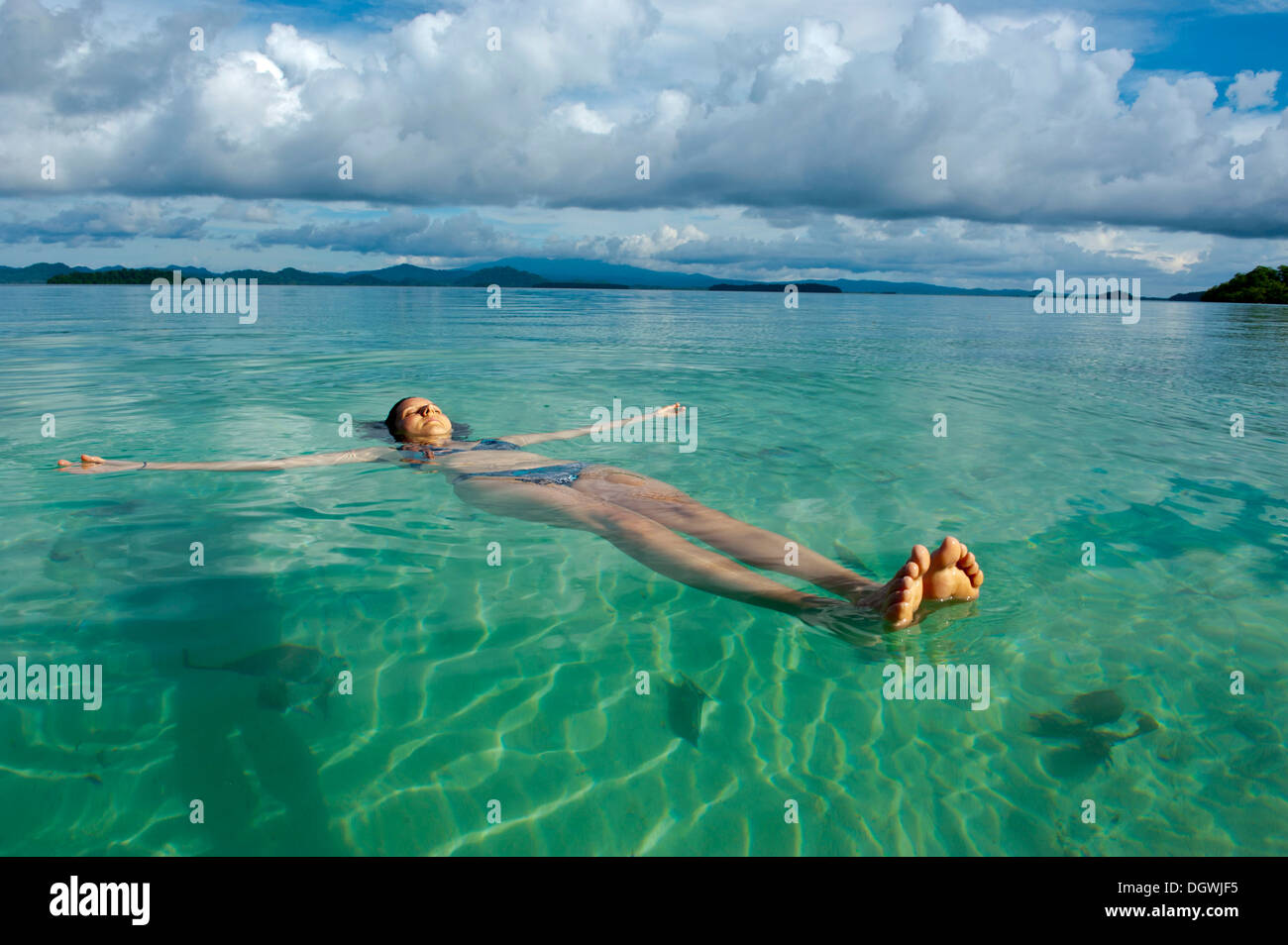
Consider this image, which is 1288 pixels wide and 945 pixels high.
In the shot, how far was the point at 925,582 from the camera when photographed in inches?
184

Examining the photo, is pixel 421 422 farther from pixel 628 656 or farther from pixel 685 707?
pixel 685 707

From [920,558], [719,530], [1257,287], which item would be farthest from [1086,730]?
[1257,287]

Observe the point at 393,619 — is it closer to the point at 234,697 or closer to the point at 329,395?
the point at 234,697

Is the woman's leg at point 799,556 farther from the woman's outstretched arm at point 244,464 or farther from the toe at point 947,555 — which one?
the woman's outstretched arm at point 244,464

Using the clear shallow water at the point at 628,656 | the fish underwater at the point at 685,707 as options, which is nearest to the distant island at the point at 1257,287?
the clear shallow water at the point at 628,656

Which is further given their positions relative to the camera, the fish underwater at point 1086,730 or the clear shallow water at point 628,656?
the fish underwater at point 1086,730

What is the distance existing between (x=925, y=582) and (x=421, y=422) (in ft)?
22.0

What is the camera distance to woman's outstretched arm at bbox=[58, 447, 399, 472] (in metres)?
7.14

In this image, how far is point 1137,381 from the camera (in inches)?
757

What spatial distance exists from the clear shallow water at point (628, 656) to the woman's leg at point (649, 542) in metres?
0.25

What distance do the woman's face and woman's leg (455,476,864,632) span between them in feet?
4.79

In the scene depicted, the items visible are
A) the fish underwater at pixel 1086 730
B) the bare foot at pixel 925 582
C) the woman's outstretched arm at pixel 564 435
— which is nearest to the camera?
the fish underwater at pixel 1086 730

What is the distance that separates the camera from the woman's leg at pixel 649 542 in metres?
4.98
